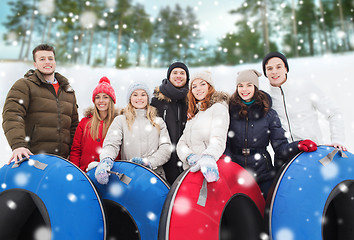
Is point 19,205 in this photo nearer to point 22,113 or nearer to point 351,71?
point 22,113

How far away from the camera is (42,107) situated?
2598 mm

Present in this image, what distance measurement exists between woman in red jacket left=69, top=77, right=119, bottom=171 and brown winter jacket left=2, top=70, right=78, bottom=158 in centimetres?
12

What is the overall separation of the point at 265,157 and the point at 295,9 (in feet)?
38.6

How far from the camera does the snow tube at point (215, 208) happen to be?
1.46 metres

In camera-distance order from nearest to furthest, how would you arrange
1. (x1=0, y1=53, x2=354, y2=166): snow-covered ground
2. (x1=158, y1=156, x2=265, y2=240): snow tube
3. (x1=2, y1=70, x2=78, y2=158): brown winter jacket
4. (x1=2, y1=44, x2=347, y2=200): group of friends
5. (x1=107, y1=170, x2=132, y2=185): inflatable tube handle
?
(x1=158, y1=156, x2=265, y2=240): snow tube, (x1=107, y1=170, x2=132, y2=185): inflatable tube handle, (x1=2, y1=44, x2=347, y2=200): group of friends, (x1=2, y1=70, x2=78, y2=158): brown winter jacket, (x1=0, y1=53, x2=354, y2=166): snow-covered ground

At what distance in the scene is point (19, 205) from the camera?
1.73 metres

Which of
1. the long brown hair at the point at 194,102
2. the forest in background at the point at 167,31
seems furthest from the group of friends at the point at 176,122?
the forest in background at the point at 167,31

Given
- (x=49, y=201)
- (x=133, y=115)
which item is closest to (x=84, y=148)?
(x=133, y=115)

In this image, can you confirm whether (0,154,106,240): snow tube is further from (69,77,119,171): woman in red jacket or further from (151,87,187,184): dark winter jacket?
(151,87,187,184): dark winter jacket

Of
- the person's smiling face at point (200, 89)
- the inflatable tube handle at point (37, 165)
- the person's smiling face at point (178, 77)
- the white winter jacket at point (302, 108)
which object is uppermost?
the person's smiling face at point (178, 77)

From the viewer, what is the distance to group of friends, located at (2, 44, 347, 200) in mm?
2117

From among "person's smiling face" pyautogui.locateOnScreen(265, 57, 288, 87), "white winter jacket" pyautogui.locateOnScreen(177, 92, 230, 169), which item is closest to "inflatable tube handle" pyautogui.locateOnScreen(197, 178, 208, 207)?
"white winter jacket" pyautogui.locateOnScreen(177, 92, 230, 169)

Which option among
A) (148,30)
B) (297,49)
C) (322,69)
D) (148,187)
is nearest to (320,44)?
(297,49)

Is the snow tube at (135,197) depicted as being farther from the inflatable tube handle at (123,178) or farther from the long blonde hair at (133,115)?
the long blonde hair at (133,115)
